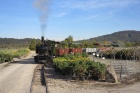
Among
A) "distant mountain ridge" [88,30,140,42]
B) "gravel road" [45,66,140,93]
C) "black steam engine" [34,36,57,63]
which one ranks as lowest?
"gravel road" [45,66,140,93]

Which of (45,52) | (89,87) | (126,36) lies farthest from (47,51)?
(126,36)

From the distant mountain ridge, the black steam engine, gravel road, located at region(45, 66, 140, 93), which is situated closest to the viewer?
gravel road, located at region(45, 66, 140, 93)

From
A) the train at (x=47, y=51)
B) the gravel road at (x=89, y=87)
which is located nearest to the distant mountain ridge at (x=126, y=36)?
the train at (x=47, y=51)

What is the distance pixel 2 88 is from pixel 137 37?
142 m

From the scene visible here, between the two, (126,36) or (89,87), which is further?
(126,36)

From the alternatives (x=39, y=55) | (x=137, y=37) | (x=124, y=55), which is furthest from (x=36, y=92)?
(x=137, y=37)

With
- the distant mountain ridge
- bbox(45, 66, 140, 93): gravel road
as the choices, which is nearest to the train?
bbox(45, 66, 140, 93): gravel road

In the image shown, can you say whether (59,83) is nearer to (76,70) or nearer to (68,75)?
(76,70)

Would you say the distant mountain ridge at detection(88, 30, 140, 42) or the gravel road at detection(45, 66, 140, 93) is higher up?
the distant mountain ridge at detection(88, 30, 140, 42)

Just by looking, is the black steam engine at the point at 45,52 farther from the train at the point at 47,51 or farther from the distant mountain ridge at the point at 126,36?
the distant mountain ridge at the point at 126,36

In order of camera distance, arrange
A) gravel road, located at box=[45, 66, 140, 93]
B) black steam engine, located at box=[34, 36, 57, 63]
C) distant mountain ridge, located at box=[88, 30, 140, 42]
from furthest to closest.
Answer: distant mountain ridge, located at box=[88, 30, 140, 42]
black steam engine, located at box=[34, 36, 57, 63]
gravel road, located at box=[45, 66, 140, 93]

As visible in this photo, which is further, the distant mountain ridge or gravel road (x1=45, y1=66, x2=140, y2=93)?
the distant mountain ridge

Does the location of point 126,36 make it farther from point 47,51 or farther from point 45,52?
point 45,52

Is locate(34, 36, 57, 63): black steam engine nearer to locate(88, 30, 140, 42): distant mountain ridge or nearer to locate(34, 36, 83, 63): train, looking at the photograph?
locate(34, 36, 83, 63): train
